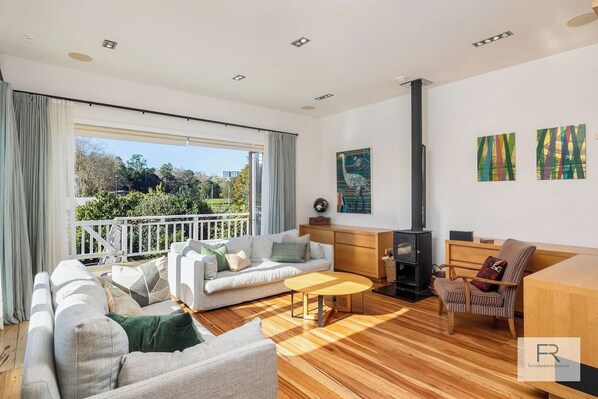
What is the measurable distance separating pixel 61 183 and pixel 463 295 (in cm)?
451

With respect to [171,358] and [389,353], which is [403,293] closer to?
[389,353]

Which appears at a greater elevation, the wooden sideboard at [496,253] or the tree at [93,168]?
the tree at [93,168]

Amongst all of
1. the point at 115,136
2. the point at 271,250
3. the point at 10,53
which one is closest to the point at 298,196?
the point at 271,250

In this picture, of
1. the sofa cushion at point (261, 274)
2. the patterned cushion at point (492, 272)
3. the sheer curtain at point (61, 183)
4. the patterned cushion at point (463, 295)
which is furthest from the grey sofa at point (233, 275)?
the patterned cushion at point (492, 272)

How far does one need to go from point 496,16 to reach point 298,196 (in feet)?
13.1

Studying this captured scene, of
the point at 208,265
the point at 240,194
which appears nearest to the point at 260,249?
the point at 208,265

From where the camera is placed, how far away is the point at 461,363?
8.14 ft

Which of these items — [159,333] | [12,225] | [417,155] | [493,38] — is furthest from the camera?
[417,155]

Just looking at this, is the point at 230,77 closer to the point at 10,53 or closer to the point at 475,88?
the point at 10,53

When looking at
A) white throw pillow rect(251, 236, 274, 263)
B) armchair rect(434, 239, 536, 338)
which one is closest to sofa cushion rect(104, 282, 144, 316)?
white throw pillow rect(251, 236, 274, 263)

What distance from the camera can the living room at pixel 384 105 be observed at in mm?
2551

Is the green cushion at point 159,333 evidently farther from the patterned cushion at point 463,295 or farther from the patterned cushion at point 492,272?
the patterned cushion at point 492,272

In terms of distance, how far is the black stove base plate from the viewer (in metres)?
4.03

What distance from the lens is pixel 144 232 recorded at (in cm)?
545
